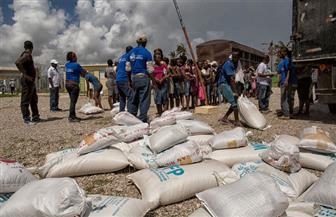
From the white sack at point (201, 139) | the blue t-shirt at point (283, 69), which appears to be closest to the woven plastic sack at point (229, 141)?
the white sack at point (201, 139)

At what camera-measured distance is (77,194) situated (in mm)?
1720

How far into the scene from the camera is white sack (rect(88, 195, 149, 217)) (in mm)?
→ 1883

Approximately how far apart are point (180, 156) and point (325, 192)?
4.08 feet

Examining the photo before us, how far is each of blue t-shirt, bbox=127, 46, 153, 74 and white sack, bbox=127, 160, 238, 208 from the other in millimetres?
2482

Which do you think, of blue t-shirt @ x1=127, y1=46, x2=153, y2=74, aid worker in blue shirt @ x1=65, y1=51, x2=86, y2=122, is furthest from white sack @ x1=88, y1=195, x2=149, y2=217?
aid worker in blue shirt @ x1=65, y1=51, x2=86, y2=122

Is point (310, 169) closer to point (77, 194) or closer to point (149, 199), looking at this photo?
point (149, 199)

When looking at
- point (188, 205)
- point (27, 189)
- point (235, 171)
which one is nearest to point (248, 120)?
point (235, 171)

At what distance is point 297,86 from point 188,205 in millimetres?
4685

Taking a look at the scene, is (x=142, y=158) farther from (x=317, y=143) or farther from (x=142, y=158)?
(x=317, y=143)

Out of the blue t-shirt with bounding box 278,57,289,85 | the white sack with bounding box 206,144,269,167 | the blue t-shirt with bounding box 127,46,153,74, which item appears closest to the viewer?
the white sack with bounding box 206,144,269,167

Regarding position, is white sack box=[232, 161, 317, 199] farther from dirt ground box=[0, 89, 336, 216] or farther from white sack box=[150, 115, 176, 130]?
white sack box=[150, 115, 176, 130]

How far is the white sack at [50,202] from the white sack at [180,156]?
1.15 metres

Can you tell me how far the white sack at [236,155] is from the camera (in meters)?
3.06

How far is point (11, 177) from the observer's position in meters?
2.15
